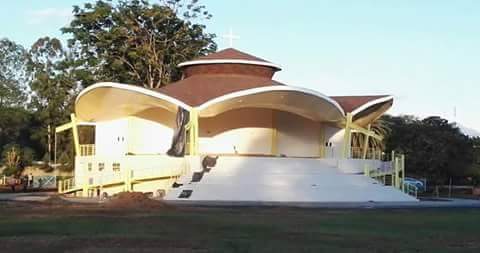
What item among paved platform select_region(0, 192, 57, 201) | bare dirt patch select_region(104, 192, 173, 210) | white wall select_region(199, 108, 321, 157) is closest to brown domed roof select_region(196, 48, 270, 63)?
white wall select_region(199, 108, 321, 157)

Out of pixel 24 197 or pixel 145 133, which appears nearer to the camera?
pixel 24 197

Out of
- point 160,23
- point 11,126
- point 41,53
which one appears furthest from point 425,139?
point 41,53

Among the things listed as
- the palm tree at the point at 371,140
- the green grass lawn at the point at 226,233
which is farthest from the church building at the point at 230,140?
the green grass lawn at the point at 226,233

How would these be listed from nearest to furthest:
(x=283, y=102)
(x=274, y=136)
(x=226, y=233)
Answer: (x=226, y=233) < (x=283, y=102) < (x=274, y=136)

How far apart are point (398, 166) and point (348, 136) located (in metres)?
3.43

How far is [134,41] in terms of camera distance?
7006 centimetres

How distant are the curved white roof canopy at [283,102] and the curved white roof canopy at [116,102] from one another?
7.27 feet

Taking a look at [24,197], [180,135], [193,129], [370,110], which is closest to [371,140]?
[370,110]

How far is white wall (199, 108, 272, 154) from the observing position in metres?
54.6

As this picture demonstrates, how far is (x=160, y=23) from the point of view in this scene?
230 ft

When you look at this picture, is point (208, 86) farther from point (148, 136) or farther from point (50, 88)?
point (50, 88)

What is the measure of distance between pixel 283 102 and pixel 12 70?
179 ft

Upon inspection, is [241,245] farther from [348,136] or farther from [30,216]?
[348,136]

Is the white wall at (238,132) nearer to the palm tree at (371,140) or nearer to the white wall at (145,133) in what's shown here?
the white wall at (145,133)
